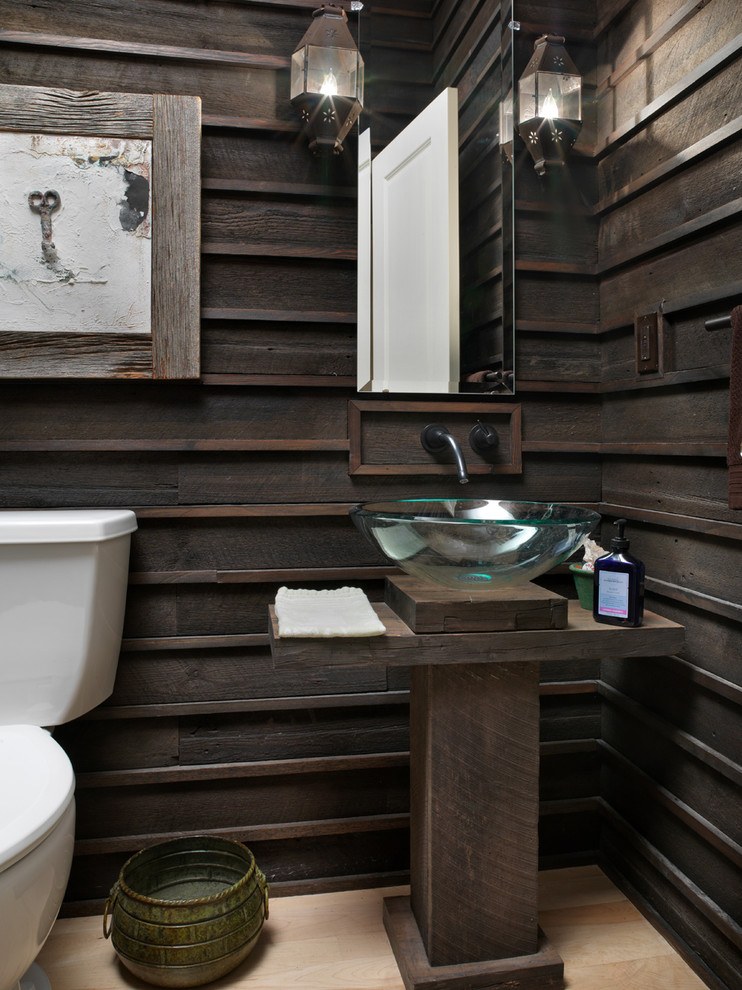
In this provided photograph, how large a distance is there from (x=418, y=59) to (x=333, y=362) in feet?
2.34

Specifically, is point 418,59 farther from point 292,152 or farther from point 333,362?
point 333,362

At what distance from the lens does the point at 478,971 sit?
4.41 ft

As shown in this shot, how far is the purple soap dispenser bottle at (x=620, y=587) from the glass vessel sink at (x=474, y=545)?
0.11m

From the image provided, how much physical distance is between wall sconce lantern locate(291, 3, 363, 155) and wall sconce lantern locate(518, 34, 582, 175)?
1.30 ft

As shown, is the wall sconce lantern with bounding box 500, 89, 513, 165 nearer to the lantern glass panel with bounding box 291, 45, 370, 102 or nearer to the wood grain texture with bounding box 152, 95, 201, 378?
the lantern glass panel with bounding box 291, 45, 370, 102

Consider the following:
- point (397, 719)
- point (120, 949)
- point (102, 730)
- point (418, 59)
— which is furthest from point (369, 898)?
point (418, 59)

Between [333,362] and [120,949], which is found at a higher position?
[333,362]

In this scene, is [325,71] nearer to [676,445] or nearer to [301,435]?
[301,435]

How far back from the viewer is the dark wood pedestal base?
1.33 metres

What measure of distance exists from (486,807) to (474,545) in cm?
51

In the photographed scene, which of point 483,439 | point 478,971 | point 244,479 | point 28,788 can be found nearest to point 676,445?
point 483,439

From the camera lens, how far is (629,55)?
1.64 metres

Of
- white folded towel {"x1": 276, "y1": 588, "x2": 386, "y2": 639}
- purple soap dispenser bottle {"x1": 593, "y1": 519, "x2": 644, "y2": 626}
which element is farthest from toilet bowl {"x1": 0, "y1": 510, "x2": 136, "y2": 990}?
purple soap dispenser bottle {"x1": 593, "y1": 519, "x2": 644, "y2": 626}

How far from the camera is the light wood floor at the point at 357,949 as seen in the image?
1.41 m
